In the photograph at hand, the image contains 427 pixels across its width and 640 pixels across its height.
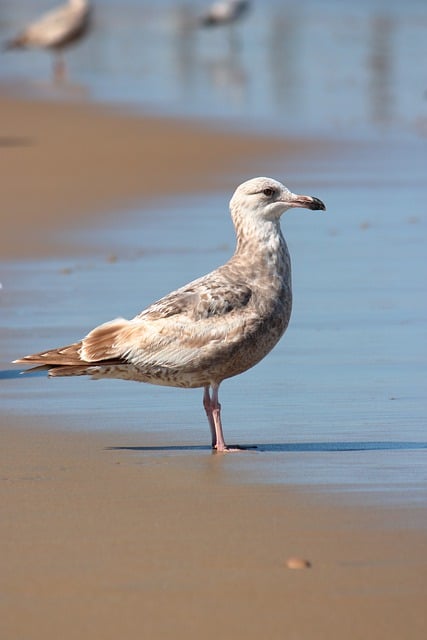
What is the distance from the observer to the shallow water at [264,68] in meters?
21.4

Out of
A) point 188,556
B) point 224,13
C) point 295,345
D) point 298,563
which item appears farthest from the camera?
point 224,13

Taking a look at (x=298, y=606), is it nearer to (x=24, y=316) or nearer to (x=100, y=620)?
(x=100, y=620)

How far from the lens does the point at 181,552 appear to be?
5465 millimetres

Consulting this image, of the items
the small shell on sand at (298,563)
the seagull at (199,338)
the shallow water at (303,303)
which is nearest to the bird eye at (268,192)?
the seagull at (199,338)

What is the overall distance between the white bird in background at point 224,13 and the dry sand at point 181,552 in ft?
88.2

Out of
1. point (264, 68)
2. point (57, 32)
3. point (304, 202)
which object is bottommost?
point (264, 68)

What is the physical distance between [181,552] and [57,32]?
23.8m

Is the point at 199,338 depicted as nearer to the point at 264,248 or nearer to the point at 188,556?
the point at 264,248

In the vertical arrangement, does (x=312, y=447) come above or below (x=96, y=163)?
above

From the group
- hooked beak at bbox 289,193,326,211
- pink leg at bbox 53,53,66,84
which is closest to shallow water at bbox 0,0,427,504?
hooked beak at bbox 289,193,326,211

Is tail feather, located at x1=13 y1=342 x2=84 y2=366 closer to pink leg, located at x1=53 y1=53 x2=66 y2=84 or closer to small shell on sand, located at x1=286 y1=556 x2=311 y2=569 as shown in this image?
small shell on sand, located at x1=286 y1=556 x2=311 y2=569

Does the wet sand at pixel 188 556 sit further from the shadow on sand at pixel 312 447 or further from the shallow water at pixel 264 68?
the shallow water at pixel 264 68

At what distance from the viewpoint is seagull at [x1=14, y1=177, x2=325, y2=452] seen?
23.0 feet

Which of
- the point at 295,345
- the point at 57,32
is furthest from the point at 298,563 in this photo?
the point at 57,32
